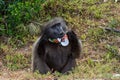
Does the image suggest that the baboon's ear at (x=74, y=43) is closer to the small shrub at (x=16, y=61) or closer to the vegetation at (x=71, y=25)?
the vegetation at (x=71, y=25)

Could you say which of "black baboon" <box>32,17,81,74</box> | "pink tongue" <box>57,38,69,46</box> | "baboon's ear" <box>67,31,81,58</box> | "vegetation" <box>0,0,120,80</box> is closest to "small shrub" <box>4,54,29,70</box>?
"vegetation" <box>0,0,120,80</box>

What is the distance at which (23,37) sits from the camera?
10.7 m

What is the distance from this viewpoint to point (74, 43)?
28.0 ft

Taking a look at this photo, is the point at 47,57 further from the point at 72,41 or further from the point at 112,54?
the point at 112,54

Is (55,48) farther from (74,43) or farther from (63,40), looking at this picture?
(74,43)

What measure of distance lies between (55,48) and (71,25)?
2917 millimetres

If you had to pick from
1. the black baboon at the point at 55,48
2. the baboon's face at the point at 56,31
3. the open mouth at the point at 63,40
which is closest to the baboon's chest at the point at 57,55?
the black baboon at the point at 55,48

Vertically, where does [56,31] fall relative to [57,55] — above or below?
above

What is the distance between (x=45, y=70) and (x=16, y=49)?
6.97 ft

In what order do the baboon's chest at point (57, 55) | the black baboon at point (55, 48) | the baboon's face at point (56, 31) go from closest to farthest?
the baboon's face at point (56, 31), the black baboon at point (55, 48), the baboon's chest at point (57, 55)

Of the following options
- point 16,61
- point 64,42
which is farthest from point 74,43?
point 16,61

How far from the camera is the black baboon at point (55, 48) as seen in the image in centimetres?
832

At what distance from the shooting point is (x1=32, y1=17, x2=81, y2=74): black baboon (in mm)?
8320

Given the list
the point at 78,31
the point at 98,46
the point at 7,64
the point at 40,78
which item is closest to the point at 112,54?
the point at 98,46
